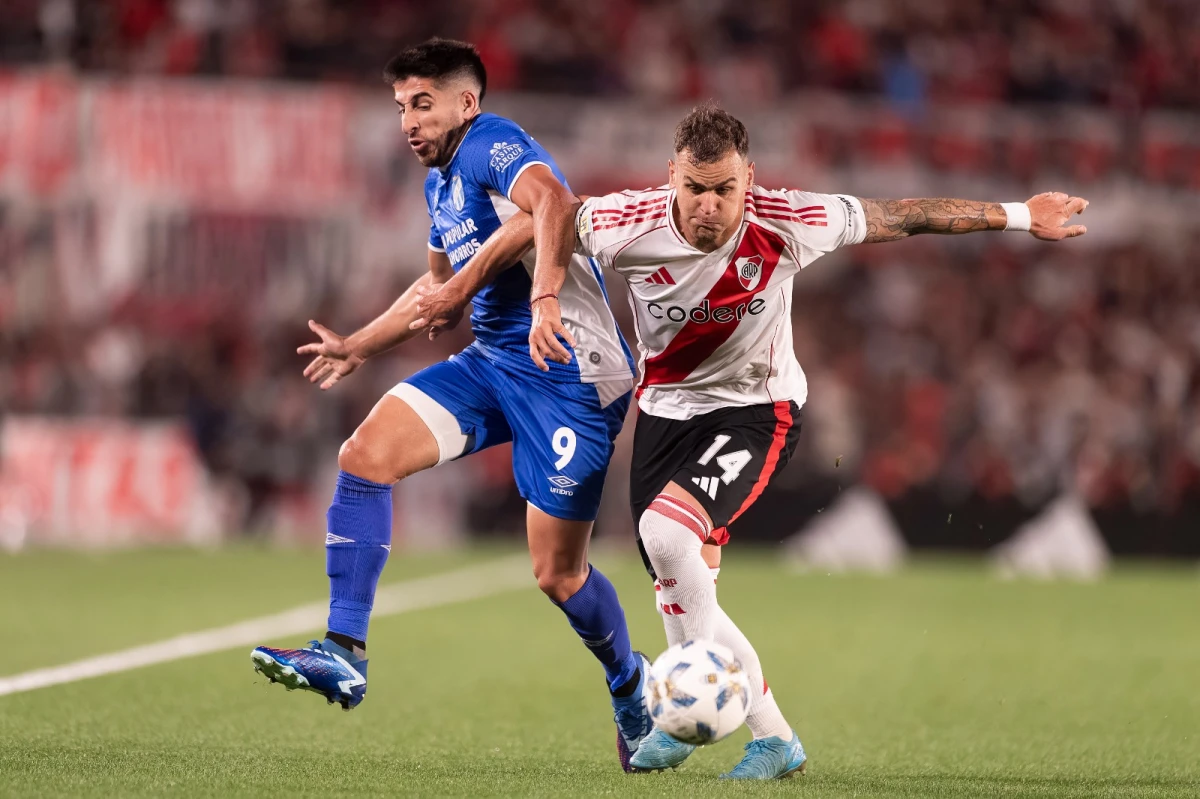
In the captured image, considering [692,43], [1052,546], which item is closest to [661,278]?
[1052,546]

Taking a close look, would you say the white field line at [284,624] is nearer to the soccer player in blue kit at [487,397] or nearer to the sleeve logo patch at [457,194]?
the soccer player in blue kit at [487,397]

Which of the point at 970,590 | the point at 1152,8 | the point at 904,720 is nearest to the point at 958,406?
the point at 970,590

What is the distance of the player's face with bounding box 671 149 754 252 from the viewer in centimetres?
520

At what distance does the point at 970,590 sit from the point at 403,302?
8617 millimetres

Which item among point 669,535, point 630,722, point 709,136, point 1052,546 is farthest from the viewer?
point 1052,546

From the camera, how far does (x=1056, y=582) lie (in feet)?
48.9

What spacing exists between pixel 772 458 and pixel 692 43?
46.6 feet

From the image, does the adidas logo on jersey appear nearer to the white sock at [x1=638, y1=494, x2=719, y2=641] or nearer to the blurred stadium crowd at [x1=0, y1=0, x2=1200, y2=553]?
the white sock at [x1=638, y1=494, x2=719, y2=641]

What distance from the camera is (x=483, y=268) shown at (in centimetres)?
561

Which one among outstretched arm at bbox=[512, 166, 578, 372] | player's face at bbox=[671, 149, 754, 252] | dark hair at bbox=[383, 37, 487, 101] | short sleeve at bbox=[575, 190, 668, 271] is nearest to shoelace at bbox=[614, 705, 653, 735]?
outstretched arm at bbox=[512, 166, 578, 372]

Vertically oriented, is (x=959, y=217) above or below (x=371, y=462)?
above

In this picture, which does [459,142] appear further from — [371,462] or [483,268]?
[371,462]

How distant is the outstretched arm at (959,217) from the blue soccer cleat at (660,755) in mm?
1854

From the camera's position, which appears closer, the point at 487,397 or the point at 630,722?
the point at 630,722
